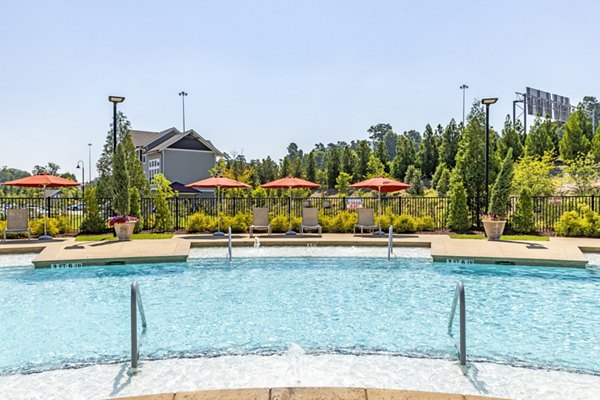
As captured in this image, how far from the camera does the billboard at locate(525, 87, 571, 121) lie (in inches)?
2287

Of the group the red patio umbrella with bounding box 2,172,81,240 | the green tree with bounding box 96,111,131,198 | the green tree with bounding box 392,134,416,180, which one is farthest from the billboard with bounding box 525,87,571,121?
the red patio umbrella with bounding box 2,172,81,240

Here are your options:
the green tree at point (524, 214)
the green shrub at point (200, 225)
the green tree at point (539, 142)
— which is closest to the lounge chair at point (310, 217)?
the green shrub at point (200, 225)

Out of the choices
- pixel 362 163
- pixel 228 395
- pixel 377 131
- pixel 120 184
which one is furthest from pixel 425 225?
pixel 377 131

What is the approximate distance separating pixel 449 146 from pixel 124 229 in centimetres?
3086

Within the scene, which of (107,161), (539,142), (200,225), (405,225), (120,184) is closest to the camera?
(120,184)

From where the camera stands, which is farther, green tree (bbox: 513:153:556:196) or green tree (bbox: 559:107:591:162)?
green tree (bbox: 559:107:591:162)

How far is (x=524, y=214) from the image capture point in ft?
45.1

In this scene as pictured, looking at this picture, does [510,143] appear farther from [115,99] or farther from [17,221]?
[17,221]

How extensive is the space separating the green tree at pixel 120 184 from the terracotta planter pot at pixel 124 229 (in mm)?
1207

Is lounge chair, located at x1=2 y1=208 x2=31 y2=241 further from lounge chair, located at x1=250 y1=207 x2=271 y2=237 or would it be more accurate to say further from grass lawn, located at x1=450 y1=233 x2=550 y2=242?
grass lawn, located at x1=450 y1=233 x2=550 y2=242

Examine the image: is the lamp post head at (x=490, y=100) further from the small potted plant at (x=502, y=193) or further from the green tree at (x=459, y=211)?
the green tree at (x=459, y=211)

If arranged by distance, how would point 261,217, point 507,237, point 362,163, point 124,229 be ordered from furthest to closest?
point 362,163 < point 261,217 < point 507,237 < point 124,229

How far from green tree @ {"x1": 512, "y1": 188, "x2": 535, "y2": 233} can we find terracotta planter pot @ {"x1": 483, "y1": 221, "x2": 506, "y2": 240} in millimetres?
1767

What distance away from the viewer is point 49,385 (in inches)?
150
